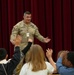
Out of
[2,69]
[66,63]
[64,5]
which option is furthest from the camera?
[64,5]

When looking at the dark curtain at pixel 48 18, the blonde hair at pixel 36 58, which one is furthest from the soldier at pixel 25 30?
the blonde hair at pixel 36 58

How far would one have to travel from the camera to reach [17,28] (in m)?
6.15

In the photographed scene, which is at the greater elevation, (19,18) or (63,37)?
(19,18)

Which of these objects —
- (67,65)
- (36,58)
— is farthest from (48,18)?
(67,65)

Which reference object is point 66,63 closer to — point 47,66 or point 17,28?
point 47,66

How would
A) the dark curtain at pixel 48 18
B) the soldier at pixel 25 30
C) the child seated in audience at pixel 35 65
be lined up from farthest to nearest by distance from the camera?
the dark curtain at pixel 48 18 < the soldier at pixel 25 30 < the child seated in audience at pixel 35 65

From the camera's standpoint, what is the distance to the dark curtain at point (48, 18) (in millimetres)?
7574

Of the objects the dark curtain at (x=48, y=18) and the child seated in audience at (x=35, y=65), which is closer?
the child seated in audience at (x=35, y=65)

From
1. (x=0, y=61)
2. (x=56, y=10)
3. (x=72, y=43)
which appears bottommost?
(x=72, y=43)

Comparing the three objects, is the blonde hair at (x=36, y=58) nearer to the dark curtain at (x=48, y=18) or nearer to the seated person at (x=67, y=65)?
the seated person at (x=67, y=65)

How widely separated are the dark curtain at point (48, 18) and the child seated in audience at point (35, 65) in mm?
4282

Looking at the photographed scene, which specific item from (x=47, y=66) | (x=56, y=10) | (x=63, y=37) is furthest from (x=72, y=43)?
(x=47, y=66)

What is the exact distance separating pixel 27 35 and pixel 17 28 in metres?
0.28

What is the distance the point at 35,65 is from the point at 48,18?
451 centimetres
